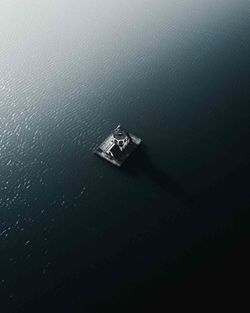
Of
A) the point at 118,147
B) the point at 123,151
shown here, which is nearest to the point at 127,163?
the point at 123,151

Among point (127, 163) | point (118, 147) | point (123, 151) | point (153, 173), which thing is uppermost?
point (123, 151)

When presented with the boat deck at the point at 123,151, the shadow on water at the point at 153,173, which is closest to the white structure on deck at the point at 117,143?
the boat deck at the point at 123,151

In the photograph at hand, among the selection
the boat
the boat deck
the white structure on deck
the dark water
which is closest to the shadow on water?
the dark water

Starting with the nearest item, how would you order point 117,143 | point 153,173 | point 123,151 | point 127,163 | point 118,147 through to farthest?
point 153,173, point 127,163, point 118,147, point 117,143, point 123,151

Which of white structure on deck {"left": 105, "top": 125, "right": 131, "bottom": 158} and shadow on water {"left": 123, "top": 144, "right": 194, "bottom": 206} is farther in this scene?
white structure on deck {"left": 105, "top": 125, "right": 131, "bottom": 158}

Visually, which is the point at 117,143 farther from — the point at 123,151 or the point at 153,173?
the point at 153,173

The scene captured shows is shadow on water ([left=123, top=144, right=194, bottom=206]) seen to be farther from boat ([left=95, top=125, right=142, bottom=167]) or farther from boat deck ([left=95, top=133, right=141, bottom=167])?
boat ([left=95, top=125, right=142, bottom=167])

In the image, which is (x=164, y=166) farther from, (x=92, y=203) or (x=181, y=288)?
(x=181, y=288)
